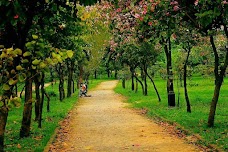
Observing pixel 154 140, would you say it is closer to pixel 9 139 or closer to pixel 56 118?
pixel 9 139

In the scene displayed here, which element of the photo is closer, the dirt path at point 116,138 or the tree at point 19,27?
the tree at point 19,27

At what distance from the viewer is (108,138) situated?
1230 centimetres

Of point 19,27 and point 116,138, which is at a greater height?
point 19,27

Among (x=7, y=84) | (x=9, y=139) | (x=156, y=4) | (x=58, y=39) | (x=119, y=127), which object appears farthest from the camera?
(x=119, y=127)

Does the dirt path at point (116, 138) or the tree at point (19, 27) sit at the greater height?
the tree at point (19, 27)

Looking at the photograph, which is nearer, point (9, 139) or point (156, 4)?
point (156, 4)

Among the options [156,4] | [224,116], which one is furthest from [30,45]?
[224,116]

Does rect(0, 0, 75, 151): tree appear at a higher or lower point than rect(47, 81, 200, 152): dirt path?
higher

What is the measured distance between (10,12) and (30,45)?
1279 mm

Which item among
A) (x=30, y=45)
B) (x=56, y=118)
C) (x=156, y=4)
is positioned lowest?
(x=56, y=118)

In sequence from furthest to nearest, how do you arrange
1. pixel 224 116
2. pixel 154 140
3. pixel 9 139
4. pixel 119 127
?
pixel 224 116
pixel 119 127
pixel 9 139
pixel 154 140

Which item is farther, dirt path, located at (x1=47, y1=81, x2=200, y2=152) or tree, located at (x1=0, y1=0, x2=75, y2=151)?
dirt path, located at (x1=47, y1=81, x2=200, y2=152)

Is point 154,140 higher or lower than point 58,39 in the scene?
lower

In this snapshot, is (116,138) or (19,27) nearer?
(19,27)
